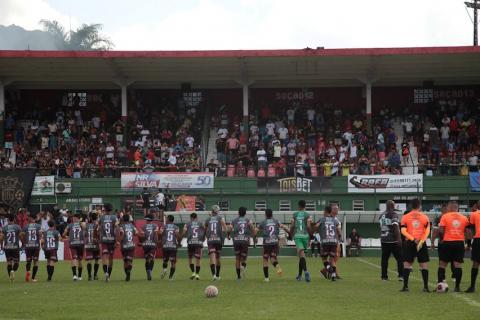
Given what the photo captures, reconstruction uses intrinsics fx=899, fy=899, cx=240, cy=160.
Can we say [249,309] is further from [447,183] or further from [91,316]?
[447,183]

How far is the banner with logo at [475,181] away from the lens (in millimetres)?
41344

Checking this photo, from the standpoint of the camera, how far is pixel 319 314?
14398 millimetres

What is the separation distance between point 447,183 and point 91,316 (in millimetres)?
30016

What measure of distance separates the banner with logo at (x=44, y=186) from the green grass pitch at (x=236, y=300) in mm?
18405

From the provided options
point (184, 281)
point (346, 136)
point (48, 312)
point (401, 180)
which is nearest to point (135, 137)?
point (346, 136)

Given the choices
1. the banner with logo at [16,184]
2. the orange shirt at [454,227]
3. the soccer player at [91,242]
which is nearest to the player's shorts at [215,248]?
the soccer player at [91,242]

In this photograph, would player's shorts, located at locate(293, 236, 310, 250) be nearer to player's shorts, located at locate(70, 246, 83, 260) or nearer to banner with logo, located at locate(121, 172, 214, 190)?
player's shorts, located at locate(70, 246, 83, 260)

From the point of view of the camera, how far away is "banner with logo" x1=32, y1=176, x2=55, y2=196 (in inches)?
1687

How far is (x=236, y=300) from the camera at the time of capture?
17.0 m

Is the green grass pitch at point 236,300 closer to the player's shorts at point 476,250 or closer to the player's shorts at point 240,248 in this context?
the player's shorts at point 240,248

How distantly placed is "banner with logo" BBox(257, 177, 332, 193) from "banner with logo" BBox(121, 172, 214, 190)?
2.99 meters

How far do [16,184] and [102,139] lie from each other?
6599mm

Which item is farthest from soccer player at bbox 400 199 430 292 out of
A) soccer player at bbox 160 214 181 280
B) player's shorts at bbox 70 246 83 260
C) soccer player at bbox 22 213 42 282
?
soccer player at bbox 22 213 42 282

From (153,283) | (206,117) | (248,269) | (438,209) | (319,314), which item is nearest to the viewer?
(319,314)
